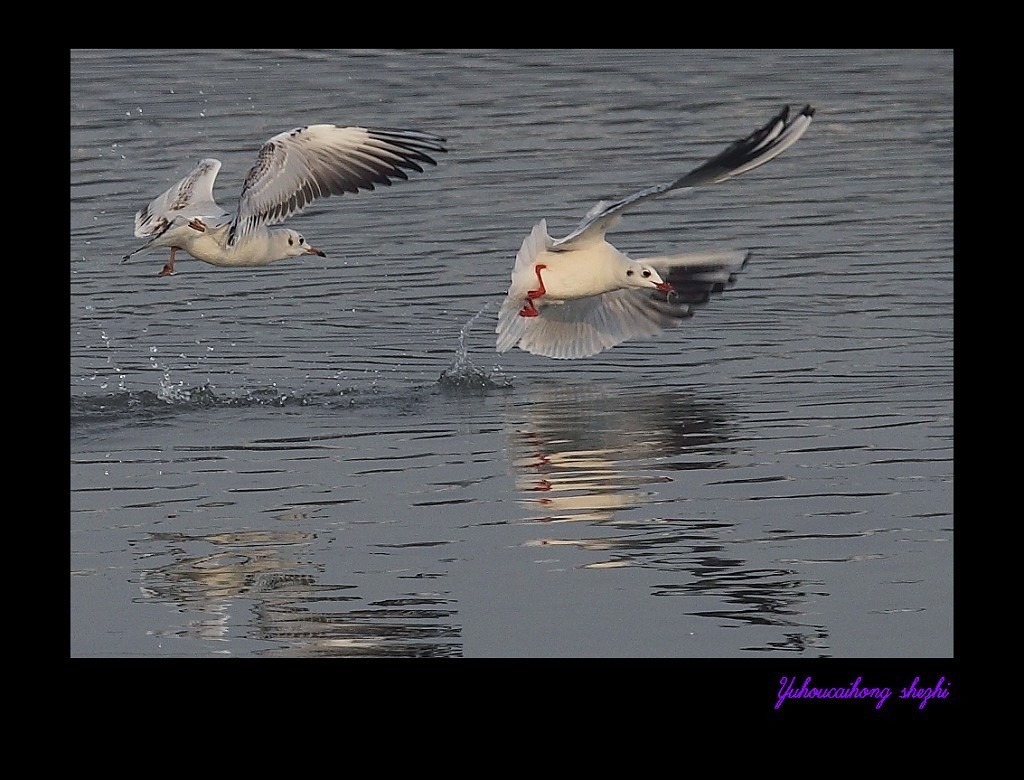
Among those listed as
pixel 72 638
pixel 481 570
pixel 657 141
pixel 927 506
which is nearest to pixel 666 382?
pixel 927 506

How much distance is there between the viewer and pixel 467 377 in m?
12.0

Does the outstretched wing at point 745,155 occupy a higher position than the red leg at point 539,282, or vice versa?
the outstretched wing at point 745,155

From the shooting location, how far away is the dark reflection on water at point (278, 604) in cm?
763

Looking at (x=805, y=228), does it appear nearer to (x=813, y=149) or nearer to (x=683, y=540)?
(x=813, y=149)

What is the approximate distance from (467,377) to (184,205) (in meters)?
1.88

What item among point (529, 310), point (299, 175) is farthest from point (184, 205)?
point (529, 310)

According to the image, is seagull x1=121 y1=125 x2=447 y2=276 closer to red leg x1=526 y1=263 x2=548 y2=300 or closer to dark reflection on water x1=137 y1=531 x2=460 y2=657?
red leg x1=526 y1=263 x2=548 y2=300

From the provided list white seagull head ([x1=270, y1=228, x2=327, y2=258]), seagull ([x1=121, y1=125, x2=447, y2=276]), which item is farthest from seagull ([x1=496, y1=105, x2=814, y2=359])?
white seagull head ([x1=270, y1=228, x2=327, y2=258])


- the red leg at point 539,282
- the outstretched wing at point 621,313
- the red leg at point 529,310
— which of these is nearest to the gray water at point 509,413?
the outstretched wing at point 621,313

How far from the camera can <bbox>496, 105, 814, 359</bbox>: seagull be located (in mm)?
11898

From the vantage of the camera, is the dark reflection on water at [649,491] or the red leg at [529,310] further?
the red leg at [529,310]

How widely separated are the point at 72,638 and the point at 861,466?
4.01 metres

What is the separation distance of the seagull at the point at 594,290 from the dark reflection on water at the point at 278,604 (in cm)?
331

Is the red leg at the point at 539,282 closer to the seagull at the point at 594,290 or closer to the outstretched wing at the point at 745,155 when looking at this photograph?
the seagull at the point at 594,290
